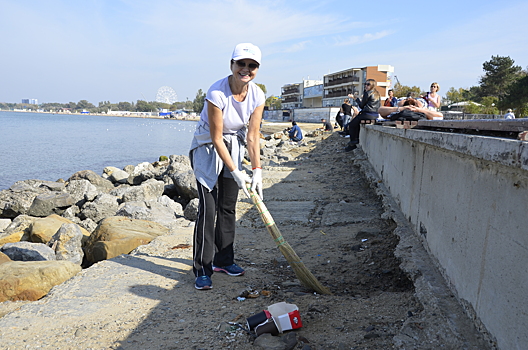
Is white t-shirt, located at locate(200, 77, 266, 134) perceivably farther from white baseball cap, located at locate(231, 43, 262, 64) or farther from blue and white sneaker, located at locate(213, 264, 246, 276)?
blue and white sneaker, located at locate(213, 264, 246, 276)

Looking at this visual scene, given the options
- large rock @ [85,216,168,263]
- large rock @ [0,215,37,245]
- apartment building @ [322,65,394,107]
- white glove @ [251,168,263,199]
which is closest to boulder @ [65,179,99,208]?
large rock @ [0,215,37,245]

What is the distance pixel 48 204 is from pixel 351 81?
49657 millimetres

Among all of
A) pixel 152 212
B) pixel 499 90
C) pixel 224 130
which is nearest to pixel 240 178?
pixel 224 130

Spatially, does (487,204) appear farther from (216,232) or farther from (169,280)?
(169,280)

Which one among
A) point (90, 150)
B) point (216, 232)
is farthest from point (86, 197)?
point (90, 150)

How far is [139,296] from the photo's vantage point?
3.01 metres

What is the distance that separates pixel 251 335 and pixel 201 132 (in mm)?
1601

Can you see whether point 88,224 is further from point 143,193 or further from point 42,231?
point 143,193

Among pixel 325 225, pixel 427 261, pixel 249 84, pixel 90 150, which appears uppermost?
pixel 249 84

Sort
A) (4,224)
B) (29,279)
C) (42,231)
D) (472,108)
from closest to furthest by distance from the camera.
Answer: (29,279), (42,231), (4,224), (472,108)

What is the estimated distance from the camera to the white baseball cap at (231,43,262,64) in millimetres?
3020

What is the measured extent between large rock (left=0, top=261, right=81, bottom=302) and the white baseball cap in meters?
2.45

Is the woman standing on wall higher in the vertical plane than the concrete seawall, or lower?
higher

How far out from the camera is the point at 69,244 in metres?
5.26
